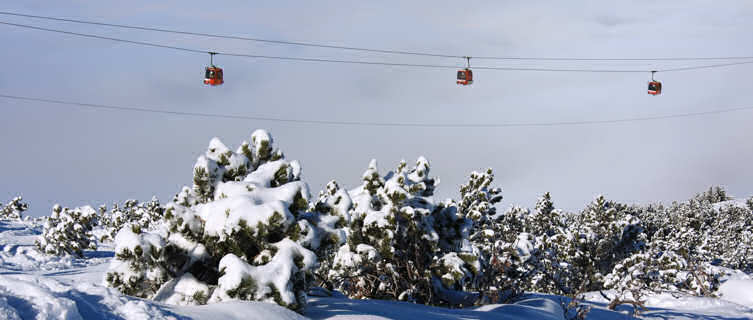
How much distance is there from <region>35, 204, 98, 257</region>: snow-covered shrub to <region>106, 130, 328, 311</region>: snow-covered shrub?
1170 inches

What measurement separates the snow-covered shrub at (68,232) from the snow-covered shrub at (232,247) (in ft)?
97.5

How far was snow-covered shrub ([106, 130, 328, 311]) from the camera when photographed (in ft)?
24.8

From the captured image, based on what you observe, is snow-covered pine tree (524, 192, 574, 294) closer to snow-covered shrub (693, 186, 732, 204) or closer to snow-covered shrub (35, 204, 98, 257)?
snow-covered shrub (35, 204, 98, 257)

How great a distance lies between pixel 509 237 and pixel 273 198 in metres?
33.5

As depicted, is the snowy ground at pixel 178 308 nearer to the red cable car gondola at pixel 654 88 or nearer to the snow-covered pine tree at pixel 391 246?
the snow-covered pine tree at pixel 391 246

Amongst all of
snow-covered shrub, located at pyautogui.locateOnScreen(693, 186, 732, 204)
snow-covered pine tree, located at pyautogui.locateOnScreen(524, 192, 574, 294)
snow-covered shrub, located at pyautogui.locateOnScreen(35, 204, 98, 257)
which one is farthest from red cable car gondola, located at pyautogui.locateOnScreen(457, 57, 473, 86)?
snow-covered shrub, located at pyautogui.locateOnScreen(693, 186, 732, 204)

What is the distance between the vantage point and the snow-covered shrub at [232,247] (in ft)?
24.8

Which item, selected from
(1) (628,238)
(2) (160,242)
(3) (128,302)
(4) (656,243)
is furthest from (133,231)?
(4) (656,243)

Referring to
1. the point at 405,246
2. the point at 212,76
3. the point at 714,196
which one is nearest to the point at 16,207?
the point at 212,76

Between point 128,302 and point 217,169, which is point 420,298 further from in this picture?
point 128,302

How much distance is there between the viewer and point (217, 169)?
9.51 metres

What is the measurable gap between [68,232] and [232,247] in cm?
3157

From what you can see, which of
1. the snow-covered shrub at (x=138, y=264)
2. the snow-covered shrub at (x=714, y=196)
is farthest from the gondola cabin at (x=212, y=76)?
the snow-covered shrub at (x=714, y=196)

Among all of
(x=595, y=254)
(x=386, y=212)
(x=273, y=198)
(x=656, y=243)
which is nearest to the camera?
(x=273, y=198)
